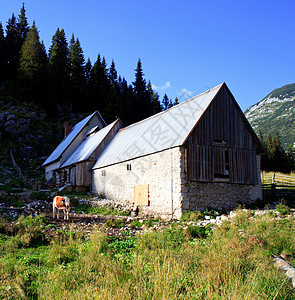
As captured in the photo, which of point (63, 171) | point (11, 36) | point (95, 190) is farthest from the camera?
point (11, 36)

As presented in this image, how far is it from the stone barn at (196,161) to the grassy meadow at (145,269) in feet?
21.2

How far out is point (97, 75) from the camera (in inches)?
2525

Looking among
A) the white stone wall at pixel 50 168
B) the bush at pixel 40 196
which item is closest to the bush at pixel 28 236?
the bush at pixel 40 196

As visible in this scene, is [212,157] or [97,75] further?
[97,75]

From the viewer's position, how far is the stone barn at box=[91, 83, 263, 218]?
56.5 ft

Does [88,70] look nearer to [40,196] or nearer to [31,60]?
[31,60]

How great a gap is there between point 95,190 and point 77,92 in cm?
4062

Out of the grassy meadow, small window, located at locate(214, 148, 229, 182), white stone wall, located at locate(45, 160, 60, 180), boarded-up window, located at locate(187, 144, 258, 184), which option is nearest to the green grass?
boarded-up window, located at locate(187, 144, 258, 184)

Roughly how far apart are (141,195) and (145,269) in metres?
13.0

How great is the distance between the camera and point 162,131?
20.9 meters

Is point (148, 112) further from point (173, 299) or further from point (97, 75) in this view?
point (173, 299)

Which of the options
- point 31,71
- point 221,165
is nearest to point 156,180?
point 221,165

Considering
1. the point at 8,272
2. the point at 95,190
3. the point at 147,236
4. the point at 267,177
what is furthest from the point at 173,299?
the point at 267,177

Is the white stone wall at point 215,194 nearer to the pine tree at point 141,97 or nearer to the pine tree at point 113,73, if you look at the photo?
the pine tree at point 141,97
